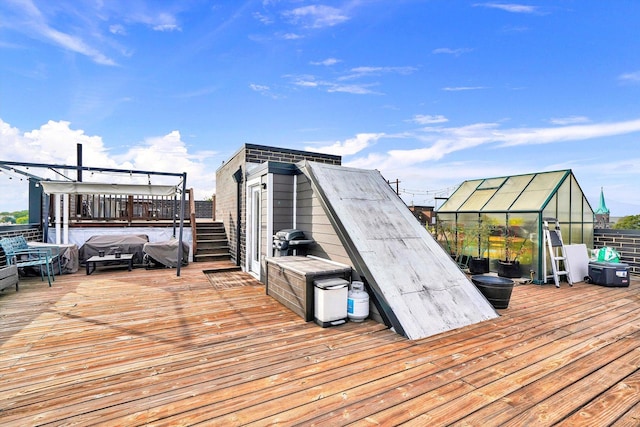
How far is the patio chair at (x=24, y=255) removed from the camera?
5.32 metres

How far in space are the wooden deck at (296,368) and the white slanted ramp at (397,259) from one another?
25cm

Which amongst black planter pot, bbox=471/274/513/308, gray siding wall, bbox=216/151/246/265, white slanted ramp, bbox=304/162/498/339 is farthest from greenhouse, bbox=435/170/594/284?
gray siding wall, bbox=216/151/246/265

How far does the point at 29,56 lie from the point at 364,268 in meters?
9.54

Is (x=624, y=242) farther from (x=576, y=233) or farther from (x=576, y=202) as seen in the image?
(x=576, y=202)

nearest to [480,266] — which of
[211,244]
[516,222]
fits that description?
[516,222]

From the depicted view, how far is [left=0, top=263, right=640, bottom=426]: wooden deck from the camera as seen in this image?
1.83 meters

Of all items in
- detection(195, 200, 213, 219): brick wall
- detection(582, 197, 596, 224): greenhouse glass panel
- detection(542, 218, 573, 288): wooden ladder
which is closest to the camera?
detection(542, 218, 573, 288): wooden ladder

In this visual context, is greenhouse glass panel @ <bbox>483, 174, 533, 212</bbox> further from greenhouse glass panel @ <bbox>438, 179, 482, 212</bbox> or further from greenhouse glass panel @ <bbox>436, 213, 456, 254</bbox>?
greenhouse glass panel @ <bbox>436, 213, 456, 254</bbox>

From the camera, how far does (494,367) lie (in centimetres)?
246

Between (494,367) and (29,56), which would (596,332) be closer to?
(494,367)

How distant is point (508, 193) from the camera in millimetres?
7086

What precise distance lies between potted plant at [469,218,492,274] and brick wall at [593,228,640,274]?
3.02 metres

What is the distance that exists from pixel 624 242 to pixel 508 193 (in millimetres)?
2935

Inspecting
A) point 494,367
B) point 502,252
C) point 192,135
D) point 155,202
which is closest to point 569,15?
point 502,252
